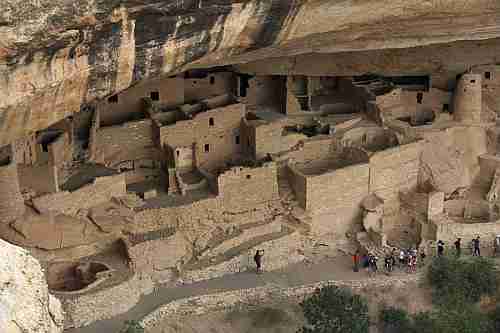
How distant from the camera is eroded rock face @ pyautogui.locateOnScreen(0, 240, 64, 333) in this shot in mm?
4094

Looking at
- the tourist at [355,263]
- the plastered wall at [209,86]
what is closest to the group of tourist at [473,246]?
the tourist at [355,263]

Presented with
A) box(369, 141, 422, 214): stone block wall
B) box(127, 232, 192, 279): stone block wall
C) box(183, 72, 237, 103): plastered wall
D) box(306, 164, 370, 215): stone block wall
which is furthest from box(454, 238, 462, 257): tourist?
box(183, 72, 237, 103): plastered wall

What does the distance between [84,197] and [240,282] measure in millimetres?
2995

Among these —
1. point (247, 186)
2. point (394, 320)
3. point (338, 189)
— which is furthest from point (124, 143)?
point (394, 320)

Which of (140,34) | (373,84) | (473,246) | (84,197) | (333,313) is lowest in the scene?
(333,313)

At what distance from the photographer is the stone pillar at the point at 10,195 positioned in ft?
39.3

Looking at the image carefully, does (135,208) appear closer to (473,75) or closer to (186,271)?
(186,271)

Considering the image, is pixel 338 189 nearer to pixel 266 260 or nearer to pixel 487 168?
pixel 266 260

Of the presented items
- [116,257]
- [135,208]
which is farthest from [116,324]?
[135,208]

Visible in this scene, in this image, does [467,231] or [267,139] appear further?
[467,231]

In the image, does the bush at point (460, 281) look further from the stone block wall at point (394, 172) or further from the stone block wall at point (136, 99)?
the stone block wall at point (136, 99)

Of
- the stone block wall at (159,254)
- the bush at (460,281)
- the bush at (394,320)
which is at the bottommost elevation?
the bush at (394,320)

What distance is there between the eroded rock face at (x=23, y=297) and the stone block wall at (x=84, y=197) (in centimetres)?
857

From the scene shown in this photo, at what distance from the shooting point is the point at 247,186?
1430 centimetres
